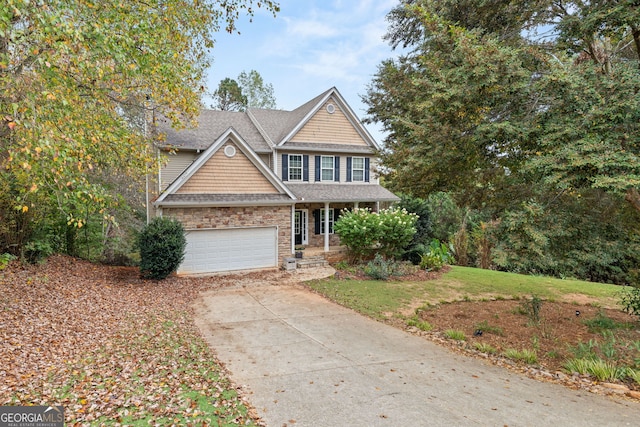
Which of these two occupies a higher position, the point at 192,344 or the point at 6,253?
the point at 6,253

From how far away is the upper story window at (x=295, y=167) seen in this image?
18.2m

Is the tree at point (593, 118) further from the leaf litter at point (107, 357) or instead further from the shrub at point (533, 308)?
the leaf litter at point (107, 357)

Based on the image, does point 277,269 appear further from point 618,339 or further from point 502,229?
point 618,339

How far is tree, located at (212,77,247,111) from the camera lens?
113 feet

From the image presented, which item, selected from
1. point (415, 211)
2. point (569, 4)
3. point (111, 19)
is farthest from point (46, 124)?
point (415, 211)

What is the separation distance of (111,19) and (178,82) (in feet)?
7.12

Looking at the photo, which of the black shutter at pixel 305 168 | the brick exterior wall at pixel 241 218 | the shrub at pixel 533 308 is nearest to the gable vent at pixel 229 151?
the brick exterior wall at pixel 241 218

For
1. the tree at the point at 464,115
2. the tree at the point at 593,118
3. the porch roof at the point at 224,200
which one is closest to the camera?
the tree at the point at 593,118

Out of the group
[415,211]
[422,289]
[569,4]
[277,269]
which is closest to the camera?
[569,4]

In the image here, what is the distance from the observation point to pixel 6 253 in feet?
35.0

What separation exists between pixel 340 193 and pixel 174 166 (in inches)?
327

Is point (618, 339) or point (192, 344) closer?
point (192, 344)

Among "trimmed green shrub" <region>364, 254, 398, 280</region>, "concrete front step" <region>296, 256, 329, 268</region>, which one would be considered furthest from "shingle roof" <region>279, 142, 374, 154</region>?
"trimmed green shrub" <region>364, 254, 398, 280</region>

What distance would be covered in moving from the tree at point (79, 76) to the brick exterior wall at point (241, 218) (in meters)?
2.56
